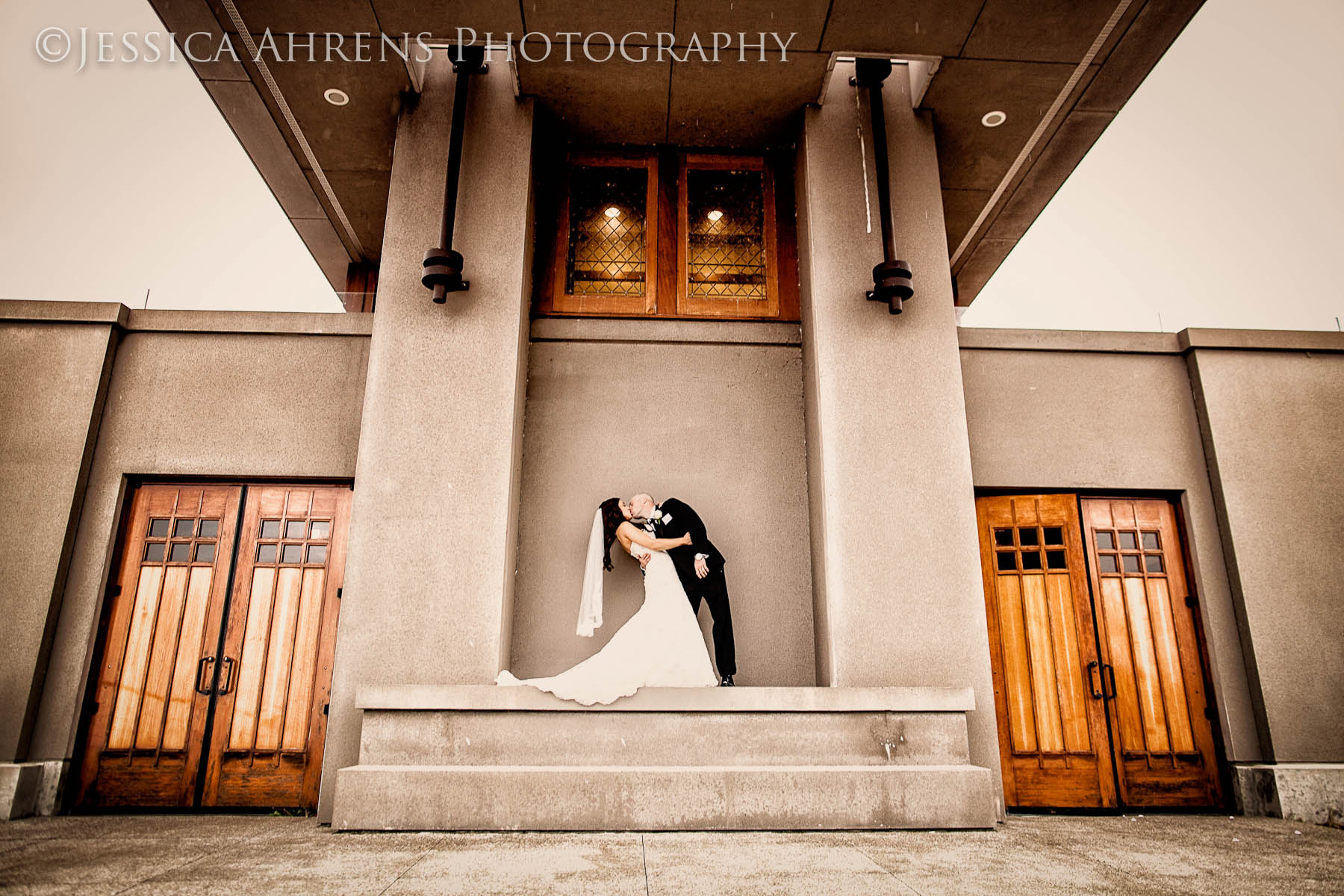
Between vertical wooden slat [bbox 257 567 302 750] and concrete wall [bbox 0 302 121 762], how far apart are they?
60.7 inches

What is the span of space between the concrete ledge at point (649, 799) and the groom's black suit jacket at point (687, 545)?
58.5 inches

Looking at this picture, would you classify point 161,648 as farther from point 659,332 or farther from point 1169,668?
point 1169,668

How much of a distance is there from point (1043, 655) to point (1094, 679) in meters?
0.41

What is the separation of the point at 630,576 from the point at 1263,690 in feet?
16.0

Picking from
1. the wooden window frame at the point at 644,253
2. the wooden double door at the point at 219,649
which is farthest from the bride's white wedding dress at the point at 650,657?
the wooden window frame at the point at 644,253

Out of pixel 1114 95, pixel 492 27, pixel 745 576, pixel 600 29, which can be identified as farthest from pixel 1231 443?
pixel 492 27

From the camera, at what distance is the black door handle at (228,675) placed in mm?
5973

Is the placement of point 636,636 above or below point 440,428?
below

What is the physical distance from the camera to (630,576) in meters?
6.02

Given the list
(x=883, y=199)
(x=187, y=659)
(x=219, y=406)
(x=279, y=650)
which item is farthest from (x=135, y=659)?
(x=883, y=199)

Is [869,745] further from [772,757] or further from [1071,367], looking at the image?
[1071,367]

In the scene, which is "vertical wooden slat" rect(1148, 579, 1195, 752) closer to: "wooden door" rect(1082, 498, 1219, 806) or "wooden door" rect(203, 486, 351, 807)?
"wooden door" rect(1082, 498, 1219, 806)

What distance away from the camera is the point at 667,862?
346cm

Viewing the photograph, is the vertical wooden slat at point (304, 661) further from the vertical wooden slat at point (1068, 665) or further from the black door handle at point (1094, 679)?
the black door handle at point (1094, 679)
